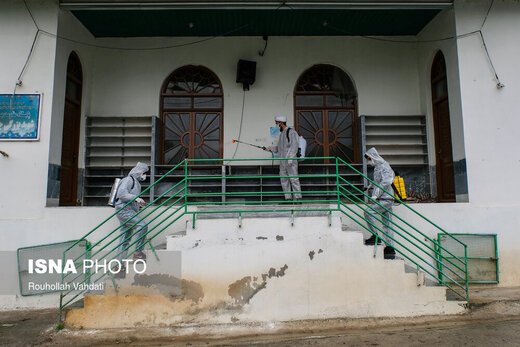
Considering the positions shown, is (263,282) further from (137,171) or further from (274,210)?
(137,171)

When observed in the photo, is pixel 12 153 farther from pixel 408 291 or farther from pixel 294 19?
pixel 408 291

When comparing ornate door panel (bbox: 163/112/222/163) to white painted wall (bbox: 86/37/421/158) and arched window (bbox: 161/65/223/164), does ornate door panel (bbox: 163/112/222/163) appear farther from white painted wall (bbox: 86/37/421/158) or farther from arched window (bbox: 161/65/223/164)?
white painted wall (bbox: 86/37/421/158)

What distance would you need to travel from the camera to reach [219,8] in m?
6.32

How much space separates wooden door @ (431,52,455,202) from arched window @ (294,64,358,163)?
62.4 inches

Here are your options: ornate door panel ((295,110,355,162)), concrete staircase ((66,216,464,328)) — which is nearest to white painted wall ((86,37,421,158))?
ornate door panel ((295,110,355,162))

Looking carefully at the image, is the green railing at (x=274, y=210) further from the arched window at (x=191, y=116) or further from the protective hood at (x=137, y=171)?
the arched window at (x=191, y=116)

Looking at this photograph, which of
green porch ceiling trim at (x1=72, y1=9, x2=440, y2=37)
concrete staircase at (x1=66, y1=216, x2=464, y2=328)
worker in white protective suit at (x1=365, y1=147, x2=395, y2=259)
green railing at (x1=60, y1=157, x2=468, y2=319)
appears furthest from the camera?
green porch ceiling trim at (x1=72, y1=9, x2=440, y2=37)

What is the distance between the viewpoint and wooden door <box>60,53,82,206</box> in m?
6.96

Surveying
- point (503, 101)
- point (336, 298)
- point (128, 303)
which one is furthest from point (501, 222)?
point (128, 303)

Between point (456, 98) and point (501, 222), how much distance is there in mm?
2176

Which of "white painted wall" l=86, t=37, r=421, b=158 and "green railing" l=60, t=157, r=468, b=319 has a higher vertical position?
"white painted wall" l=86, t=37, r=421, b=158

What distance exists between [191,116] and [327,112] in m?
2.92

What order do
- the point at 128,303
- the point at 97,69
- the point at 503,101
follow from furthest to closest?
the point at 97,69 < the point at 503,101 < the point at 128,303

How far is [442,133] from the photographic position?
284 inches
